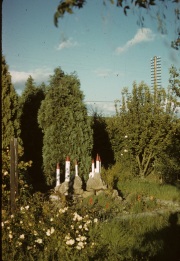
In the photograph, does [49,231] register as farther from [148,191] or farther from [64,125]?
[64,125]

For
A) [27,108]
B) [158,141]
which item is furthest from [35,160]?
[158,141]

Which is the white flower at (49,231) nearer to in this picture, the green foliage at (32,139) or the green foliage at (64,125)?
the green foliage at (64,125)

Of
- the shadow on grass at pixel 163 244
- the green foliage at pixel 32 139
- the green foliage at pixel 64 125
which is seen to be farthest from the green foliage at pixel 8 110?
the shadow on grass at pixel 163 244

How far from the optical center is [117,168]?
40.8ft

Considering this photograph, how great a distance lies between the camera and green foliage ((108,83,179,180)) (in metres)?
13.1

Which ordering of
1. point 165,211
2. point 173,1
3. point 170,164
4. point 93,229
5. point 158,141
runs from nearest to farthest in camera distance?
point 173,1 → point 93,229 → point 165,211 → point 170,164 → point 158,141

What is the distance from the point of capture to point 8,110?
834 centimetres

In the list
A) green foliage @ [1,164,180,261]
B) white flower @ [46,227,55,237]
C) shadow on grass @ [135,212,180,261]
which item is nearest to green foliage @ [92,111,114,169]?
green foliage @ [1,164,180,261]

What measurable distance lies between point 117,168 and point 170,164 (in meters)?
2.05

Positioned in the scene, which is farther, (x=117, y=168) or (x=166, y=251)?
(x=117, y=168)

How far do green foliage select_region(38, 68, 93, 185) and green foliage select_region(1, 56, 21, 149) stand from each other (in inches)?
73.8

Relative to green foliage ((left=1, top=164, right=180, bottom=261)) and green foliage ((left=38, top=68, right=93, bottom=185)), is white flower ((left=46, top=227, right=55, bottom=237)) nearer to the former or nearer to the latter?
green foliage ((left=1, top=164, right=180, bottom=261))

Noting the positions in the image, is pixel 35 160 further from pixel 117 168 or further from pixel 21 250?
pixel 21 250

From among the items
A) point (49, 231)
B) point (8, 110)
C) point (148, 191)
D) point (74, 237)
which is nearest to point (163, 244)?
point (74, 237)
